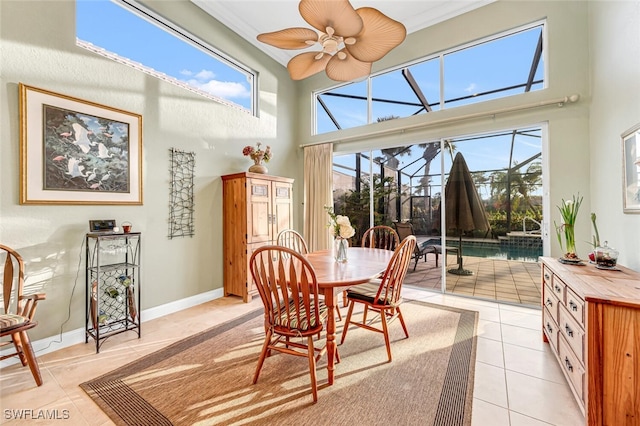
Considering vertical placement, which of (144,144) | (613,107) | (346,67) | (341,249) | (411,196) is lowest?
(341,249)

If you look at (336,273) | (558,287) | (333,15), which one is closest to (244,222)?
(336,273)

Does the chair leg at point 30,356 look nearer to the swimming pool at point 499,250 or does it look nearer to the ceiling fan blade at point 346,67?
the ceiling fan blade at point 346,67

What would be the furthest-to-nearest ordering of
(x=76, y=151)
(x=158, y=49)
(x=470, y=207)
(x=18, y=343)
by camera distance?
(x=470, y=207) → (x=158, y=49) → (x=76, y=151) → (x=18, y=343)

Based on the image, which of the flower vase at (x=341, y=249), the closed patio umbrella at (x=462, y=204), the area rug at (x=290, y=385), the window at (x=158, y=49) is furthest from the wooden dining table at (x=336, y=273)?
the window at (x=158, y=49)

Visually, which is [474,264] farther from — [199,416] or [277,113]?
[277,113]

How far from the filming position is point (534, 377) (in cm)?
186

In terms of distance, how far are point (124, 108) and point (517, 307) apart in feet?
16.2

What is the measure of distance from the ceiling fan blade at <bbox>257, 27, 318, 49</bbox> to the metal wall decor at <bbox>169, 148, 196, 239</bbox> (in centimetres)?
183

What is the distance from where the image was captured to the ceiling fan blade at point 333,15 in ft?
5.56

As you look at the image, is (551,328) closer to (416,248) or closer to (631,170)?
(631,170)

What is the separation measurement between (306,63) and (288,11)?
195 centimetres

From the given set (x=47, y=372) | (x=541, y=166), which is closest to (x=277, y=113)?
(x=541, y=166)

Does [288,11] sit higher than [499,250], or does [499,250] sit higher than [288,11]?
[288,11]

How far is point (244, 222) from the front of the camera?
3.47 meters
